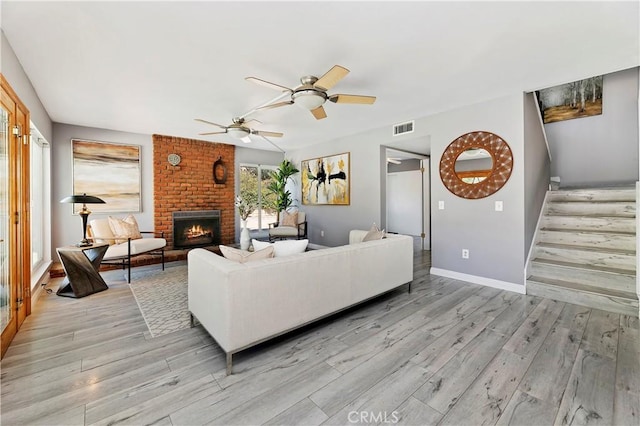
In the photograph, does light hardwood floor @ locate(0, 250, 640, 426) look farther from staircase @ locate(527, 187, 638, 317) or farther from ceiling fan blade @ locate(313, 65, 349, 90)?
ceiling fan blade @ locate(313, 65, 349, 90)

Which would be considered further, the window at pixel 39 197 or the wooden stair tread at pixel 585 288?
the window at pixel 39 197

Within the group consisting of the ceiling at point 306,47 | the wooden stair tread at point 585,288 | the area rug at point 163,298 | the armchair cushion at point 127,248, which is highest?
the ceiling at point 306,47

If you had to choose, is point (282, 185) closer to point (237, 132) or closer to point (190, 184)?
point (190, 184)

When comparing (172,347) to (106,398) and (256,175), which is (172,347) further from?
(256,175)

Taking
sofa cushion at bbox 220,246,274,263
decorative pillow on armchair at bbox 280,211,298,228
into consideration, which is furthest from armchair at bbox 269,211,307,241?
sofa cushion at bbox 220,246,274,263

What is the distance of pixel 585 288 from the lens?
10.1 feet

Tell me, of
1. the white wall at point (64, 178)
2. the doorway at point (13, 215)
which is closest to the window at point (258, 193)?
the white wall at point (64, 178)

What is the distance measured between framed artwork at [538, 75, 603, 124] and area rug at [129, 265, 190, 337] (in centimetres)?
629

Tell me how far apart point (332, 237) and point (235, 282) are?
4.44m

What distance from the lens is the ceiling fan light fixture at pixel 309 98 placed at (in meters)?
2.70

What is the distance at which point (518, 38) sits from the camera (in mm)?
2279

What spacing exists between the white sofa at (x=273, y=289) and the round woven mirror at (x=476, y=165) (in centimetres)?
195

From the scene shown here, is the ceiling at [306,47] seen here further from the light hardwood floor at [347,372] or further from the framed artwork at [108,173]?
the light hardwood floor at [347,372]

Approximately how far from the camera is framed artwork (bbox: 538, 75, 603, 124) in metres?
4.70
